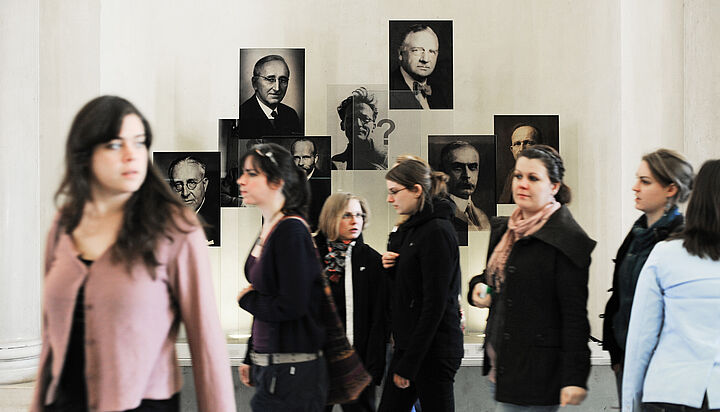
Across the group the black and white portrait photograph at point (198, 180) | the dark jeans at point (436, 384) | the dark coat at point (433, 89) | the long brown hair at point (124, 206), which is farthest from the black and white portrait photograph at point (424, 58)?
the long brown hair at point (124, 206)

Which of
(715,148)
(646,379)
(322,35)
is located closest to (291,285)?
(646,379)

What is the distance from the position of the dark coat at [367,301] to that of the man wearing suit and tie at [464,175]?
2.21 metres

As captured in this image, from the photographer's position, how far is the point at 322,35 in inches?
292

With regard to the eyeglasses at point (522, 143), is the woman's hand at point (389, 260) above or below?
below

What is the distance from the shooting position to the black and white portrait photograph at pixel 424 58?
7.12 metres

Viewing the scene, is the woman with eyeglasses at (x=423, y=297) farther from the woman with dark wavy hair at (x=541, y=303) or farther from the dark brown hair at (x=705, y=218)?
the dark brown hair at (x=705, y=218)

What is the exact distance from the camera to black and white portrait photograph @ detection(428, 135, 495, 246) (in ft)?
22.1

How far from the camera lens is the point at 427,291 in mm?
3953

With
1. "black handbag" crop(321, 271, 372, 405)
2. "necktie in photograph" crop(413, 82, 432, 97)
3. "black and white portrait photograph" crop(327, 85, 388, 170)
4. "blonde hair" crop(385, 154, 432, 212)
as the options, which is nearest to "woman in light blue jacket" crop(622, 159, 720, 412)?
"black handbag" crop(321, 271, 372, 405)

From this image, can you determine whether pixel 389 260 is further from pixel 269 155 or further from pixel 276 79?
pixel 276 79

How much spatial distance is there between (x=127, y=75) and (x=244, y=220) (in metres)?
2.58

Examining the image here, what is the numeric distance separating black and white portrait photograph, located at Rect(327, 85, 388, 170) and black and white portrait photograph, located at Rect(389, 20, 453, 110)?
0.82 m

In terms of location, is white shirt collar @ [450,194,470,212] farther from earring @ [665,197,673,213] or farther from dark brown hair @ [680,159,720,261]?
dark brown hair @ [680,159,720,261]

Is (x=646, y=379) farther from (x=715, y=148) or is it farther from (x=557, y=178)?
(x=715, y=148)
